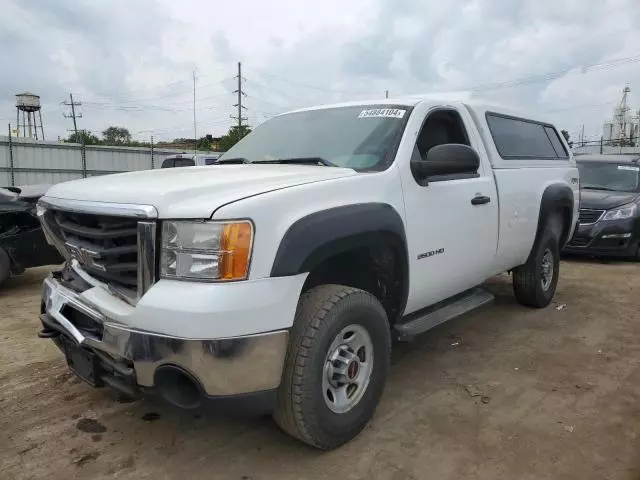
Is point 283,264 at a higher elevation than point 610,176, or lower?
lower

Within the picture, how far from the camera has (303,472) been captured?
269 centimetres

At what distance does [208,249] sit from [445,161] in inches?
64.1

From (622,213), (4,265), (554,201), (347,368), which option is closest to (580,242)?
(622,213)

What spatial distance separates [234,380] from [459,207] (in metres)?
2.06

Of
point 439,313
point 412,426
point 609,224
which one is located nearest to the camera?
point 412,426

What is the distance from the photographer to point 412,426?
315 centimetres

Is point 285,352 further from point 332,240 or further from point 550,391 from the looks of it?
point 550,391

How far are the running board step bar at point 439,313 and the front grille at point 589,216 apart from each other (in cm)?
500

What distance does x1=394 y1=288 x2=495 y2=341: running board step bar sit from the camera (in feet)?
11.1

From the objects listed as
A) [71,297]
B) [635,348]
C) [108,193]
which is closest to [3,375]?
[71,297]

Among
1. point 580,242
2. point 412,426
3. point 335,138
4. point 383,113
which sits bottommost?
point 412,426

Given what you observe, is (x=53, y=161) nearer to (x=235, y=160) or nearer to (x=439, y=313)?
(x=235, y=160)

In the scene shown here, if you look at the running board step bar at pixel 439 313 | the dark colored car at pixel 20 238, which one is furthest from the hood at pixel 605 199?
the dark colored car at pixel 20 238

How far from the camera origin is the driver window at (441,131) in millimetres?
3751
